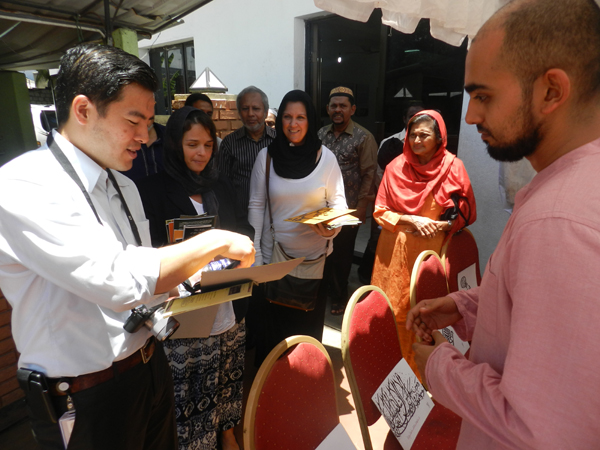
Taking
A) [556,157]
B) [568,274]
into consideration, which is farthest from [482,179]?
[568,274]

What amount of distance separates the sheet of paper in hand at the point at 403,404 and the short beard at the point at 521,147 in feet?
2.81

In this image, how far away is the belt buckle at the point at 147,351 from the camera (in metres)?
1.23

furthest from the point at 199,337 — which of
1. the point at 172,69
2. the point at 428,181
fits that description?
the point at 172,69

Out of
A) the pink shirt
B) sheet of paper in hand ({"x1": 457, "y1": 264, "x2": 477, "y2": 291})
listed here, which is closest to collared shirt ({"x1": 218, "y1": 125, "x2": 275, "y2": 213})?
sheet of paper in hand ({"x1": 457, "y1": 264, "x2": 477, "y2": 291})

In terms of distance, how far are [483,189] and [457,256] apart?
1509 mm

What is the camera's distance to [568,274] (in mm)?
615

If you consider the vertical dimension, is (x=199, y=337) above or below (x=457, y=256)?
below

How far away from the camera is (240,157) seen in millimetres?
3010

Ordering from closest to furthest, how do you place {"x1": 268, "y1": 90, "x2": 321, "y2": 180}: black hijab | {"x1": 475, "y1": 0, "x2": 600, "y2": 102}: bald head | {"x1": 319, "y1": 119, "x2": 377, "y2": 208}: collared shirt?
{"x1": 475, "y1": 0, "x2": 600, "y2": 102}: bald head < {"x1": 268, "y1": 90, "x2": 321, "y2": 180}: black hijab < {"x1": 319, "y1": 119, "x2": 377, "y2": 208}: collared shirt

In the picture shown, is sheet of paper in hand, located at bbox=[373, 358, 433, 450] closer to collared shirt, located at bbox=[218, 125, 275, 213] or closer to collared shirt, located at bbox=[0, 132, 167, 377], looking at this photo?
collared shirt, located at bbox=[0, 132, 167, 377]

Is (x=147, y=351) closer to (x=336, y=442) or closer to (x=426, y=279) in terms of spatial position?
(x=336, y=442)

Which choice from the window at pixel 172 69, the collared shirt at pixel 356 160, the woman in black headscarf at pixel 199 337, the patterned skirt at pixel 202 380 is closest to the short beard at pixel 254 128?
the collared shirt at pixel 356 160

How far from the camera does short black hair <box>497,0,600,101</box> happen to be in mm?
740

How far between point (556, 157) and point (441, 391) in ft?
1.93
